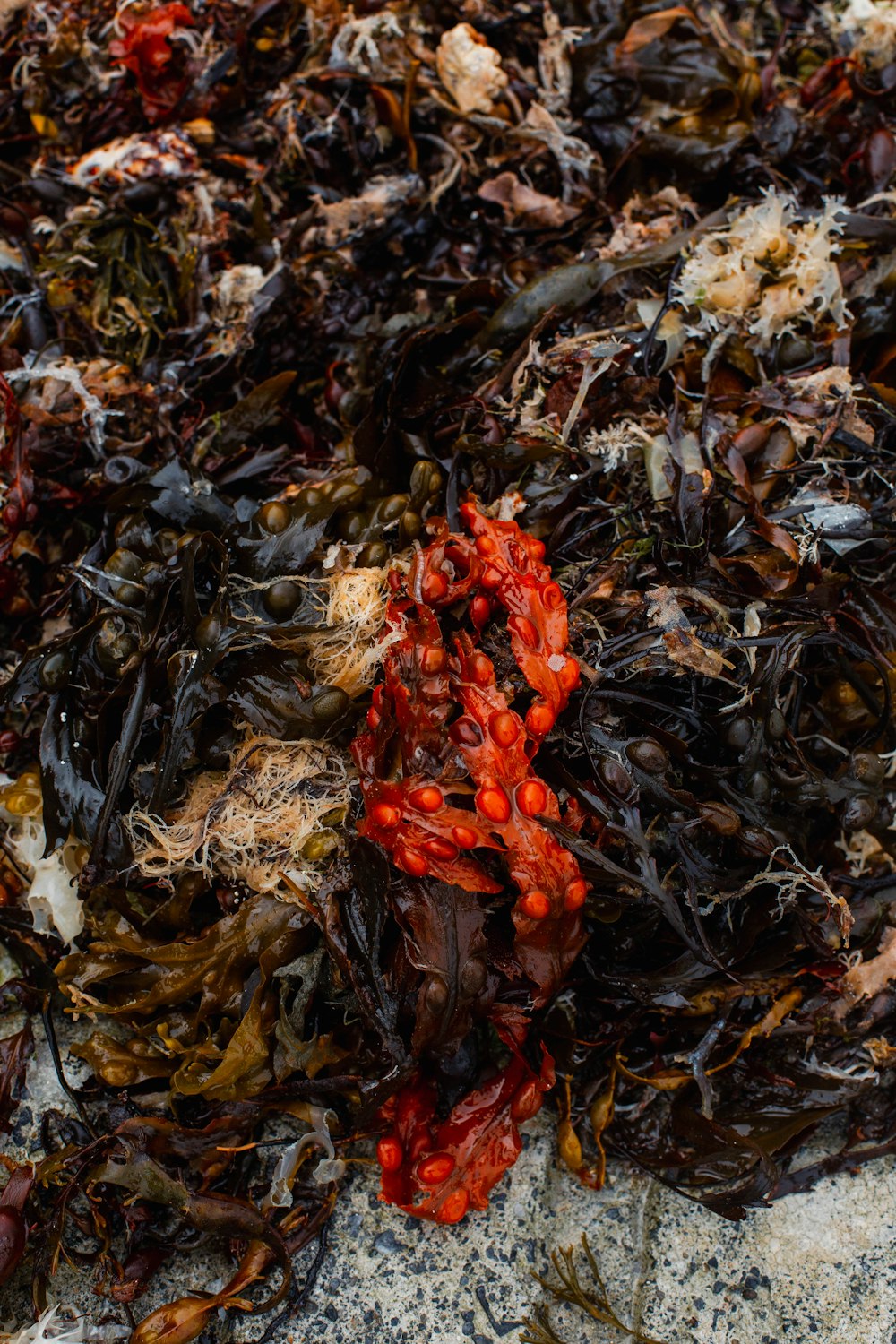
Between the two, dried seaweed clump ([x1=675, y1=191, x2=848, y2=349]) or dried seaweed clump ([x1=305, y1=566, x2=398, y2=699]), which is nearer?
dried seaweed clump ([x1=305, y1=566, x2=398, y2=699])

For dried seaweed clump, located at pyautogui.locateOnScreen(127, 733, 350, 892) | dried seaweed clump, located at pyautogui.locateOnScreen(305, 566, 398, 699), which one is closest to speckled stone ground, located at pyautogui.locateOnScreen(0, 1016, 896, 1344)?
dried seaweed clump, located at pyautogui.locateOnScreen(127, 733, 350, 892)

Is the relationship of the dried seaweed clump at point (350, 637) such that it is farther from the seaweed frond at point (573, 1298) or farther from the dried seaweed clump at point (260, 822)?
the seaweed frond at point (573, 1298)

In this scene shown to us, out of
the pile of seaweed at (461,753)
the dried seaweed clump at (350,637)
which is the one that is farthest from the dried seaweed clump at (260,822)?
the dried seaweed clump at (350,637)

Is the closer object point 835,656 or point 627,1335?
point 627,1335

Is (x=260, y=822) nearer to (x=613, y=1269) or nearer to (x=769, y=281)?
(x=613, y=1269)

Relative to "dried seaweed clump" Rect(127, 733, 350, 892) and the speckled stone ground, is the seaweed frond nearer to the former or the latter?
the speckled stone ground

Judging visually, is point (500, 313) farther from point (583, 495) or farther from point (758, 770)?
point (758, 770)

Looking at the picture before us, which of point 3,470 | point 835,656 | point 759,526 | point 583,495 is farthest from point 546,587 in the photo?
point 3,470
